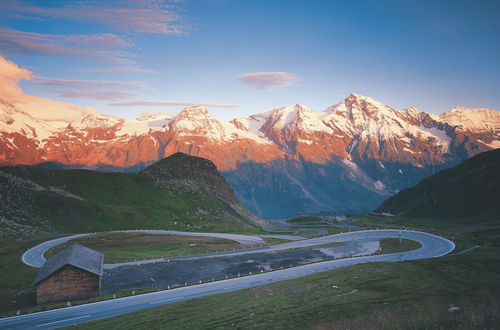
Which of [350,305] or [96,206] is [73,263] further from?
[96,206]

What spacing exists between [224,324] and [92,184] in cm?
15715

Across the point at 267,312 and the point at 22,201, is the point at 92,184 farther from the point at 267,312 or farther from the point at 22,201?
the point at 267,312

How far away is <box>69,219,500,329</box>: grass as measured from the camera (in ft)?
142

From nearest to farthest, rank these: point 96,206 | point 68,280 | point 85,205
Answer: point 68,280 < point 85,205 < point 96,206

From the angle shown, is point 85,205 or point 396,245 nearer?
point 396,245

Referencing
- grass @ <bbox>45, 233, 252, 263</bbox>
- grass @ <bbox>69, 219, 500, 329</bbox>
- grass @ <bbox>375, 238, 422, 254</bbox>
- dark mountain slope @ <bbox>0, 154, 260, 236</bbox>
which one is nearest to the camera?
grass @ <bbox>69, 219, 500, 329</bbox>

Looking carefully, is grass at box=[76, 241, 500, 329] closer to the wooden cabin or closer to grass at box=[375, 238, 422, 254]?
the wooden cabin

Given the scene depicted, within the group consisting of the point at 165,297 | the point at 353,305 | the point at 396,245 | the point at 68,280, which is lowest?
the point at 396,245

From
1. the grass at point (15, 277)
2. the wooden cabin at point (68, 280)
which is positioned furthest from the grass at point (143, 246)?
the wooden cabin at point (68, 280)

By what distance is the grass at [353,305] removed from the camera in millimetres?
43250

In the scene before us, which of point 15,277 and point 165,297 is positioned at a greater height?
point 15,277

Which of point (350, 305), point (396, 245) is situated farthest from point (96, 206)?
point (350, 305)

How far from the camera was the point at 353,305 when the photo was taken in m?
47.7

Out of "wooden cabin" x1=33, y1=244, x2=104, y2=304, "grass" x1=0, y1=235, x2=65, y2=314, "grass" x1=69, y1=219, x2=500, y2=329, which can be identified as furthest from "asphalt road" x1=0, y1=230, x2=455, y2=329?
"grass" x1=0, y1=235, x2=65, y2=314
